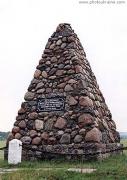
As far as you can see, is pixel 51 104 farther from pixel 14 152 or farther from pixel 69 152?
pixel 14 152

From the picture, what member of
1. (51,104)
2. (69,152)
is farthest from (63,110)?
(69,152)

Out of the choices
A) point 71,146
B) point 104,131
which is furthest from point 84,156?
point 104,131

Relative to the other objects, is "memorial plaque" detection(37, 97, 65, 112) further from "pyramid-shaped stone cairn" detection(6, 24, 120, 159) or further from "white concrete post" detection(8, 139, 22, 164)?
"white concrete post" detection(8, 139, 22, 164)

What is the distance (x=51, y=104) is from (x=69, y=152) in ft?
5.61

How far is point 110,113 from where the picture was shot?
46.2 feet

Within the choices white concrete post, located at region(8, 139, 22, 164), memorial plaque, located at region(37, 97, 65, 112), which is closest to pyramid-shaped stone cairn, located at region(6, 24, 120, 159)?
memorial plaque, located at region(37, 97, 65, 112)

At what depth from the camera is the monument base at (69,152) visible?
35.6ft

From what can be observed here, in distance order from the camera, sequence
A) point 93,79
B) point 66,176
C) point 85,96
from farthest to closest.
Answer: point 93,79 → point 85,96 → point 66,176

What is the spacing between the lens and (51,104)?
39.8 ft

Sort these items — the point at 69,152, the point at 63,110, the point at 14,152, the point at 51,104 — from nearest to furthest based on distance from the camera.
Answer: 1. the point at 14,152
2. the point at 69,152
3. the point at 63,110
4. the point at 51,104

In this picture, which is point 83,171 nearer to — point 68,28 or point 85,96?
point 85,96

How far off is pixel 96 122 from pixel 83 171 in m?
3.20

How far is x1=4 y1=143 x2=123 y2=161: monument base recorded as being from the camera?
1084 cm

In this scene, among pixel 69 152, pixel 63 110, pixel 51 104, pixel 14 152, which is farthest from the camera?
pixel 51 104
